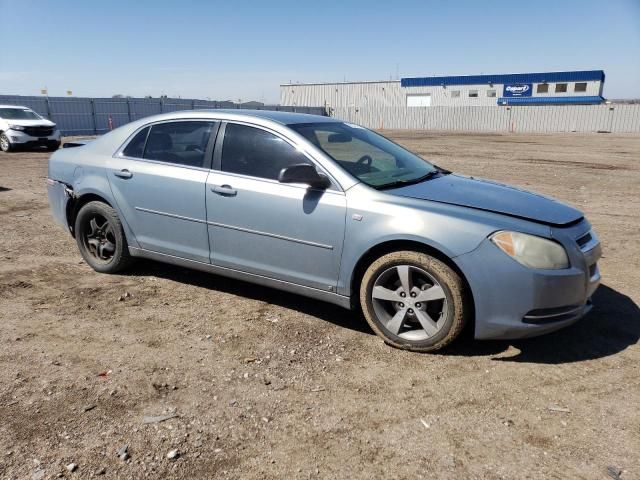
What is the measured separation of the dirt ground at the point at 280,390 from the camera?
257 cm

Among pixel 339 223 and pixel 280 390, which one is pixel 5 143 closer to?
pixel 339 223

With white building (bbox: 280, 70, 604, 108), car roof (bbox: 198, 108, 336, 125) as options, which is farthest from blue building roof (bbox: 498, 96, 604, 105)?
car roof (bbox: 198, 108, 336, 125)

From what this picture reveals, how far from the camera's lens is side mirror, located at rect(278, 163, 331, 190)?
378cm

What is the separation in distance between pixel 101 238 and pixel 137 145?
3.42 feet

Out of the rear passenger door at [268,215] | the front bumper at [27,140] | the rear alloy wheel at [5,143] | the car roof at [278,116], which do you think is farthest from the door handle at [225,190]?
the rear alloy wheel at [5,143]

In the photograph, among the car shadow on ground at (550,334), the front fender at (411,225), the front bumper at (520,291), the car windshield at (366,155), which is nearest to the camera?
the front bumper at (520,291)

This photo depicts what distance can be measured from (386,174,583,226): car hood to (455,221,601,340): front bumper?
23 cm

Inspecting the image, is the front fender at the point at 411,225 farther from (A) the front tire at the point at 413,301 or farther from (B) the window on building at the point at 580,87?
(B) the window on building at the point at 580,87

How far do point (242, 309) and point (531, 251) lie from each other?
236cm

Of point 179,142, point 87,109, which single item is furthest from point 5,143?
point 179,142

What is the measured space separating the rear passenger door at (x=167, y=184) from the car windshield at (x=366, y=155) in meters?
0.93

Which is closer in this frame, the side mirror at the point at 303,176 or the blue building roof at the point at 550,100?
the side mirror at the point at 303,176

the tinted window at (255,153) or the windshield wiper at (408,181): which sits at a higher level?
the tinted window at (255,153)

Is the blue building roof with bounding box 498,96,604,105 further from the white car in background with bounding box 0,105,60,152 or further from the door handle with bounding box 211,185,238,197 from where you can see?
the door handle with bounding box 211,185,238,197
